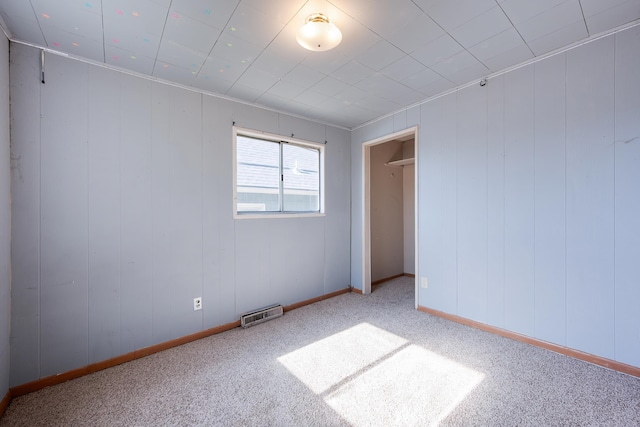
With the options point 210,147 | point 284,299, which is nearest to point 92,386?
point 284,299

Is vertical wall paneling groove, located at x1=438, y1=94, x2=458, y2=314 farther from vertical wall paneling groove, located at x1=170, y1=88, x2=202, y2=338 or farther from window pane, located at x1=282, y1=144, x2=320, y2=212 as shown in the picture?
vertical wall paneling groove, located at x1=170, y1=88, x2=202, y2=338

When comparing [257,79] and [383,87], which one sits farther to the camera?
[383,87]

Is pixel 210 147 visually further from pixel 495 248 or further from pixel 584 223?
pixel 584 223

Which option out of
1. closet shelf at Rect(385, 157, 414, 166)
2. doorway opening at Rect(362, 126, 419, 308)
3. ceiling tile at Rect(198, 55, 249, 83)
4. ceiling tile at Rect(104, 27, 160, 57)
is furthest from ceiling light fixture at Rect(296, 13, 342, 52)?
closet shelf at Rect(385, 157, 414, 166)

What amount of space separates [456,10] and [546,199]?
1.69 metres

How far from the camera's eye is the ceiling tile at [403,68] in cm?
223

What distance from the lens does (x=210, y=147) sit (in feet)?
8.97

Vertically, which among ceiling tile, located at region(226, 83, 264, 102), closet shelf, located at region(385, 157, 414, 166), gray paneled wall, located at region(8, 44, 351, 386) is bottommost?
gray paneled wall, located at region(8, 44, 351, 386)

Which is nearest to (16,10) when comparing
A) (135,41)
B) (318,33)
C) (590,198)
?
(135,41)

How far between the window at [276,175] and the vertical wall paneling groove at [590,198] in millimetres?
2581

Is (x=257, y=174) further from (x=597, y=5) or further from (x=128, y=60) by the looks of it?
(x=597, y=5)

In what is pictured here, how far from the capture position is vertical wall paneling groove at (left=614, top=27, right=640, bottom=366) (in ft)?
6.13

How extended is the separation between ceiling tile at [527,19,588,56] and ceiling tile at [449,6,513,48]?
16.3 inches

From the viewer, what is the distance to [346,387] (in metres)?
1.87
